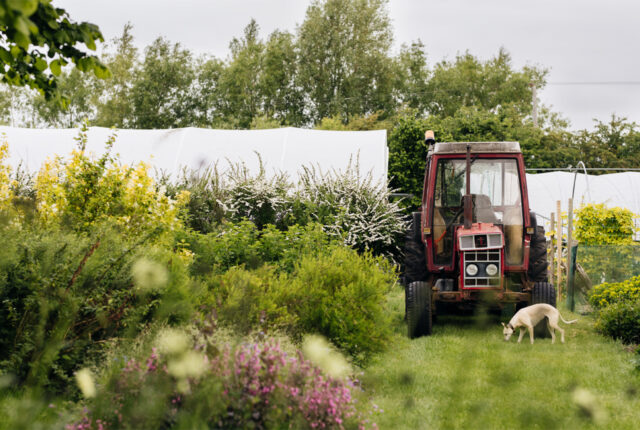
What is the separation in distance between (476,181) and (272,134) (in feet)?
28.7

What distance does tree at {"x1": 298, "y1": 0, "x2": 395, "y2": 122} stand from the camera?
1510 inches

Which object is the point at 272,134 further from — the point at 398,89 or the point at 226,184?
the point at 398,89

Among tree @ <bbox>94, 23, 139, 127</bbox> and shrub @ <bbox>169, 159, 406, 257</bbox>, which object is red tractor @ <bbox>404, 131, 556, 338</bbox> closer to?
shrub @ <bbox>169, 159, 406, 257</bbox>

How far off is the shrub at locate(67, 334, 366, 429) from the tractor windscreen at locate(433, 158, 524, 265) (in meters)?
4.92

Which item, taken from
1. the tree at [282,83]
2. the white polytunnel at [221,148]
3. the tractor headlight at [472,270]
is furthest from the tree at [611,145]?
the tractor headlight at [472,270]

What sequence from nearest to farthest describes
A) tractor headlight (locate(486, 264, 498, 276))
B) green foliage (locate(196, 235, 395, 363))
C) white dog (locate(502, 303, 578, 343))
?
1. green foliage (locate(196, 235, 395, 363))
2. white dog (locate(502, 303, 578, 343))
3. tractor headlight (locate(486, 264, 498, 276))

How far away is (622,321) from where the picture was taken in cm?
750

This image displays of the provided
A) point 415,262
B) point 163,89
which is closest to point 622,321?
point 415,262

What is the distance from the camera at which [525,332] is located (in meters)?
8.15

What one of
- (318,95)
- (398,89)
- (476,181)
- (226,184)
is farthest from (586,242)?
(398,89)

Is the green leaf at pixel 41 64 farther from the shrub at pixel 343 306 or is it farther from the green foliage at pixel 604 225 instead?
the green foliage at pixel 604 225

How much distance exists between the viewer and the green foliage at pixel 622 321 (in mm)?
7371

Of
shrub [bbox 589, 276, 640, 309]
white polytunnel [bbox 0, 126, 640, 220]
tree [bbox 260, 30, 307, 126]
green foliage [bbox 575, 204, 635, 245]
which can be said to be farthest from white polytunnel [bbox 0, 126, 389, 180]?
tree [bbox 260, 30, 307, 126]

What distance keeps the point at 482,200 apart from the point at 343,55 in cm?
3107
